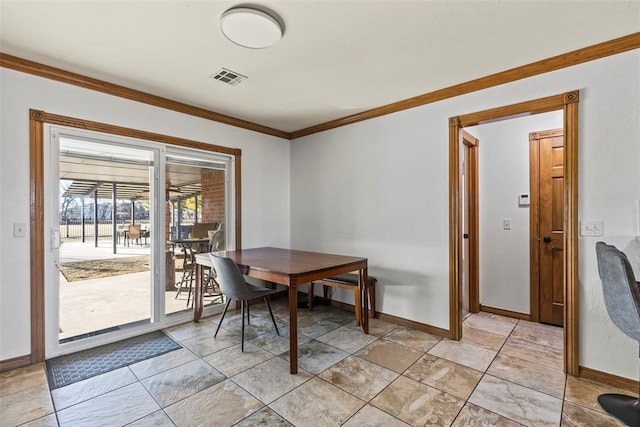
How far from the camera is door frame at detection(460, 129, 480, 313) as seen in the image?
3.70m

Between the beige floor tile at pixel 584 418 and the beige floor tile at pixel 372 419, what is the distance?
96cm

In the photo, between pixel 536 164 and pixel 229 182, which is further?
pixel 229 182

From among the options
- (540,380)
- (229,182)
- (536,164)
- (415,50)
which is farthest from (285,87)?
(540,380)

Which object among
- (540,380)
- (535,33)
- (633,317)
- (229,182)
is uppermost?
(535,33)

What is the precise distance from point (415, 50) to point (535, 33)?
30.5 inches

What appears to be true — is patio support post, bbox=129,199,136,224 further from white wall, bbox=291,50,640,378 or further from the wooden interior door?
the wooden interior door

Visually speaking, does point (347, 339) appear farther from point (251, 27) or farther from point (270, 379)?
point (251, 27)

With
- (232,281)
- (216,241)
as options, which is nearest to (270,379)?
(232,281)

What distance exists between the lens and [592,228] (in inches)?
86.2

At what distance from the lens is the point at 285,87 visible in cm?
288

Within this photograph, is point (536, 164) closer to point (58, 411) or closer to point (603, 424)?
point (603, 424)

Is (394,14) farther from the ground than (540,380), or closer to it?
farther from the ground

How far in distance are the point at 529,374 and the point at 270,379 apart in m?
1.94

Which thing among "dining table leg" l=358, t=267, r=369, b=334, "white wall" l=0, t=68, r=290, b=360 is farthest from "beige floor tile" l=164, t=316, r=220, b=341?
"dining table leg" l=358, t=267, r=369, b=334
